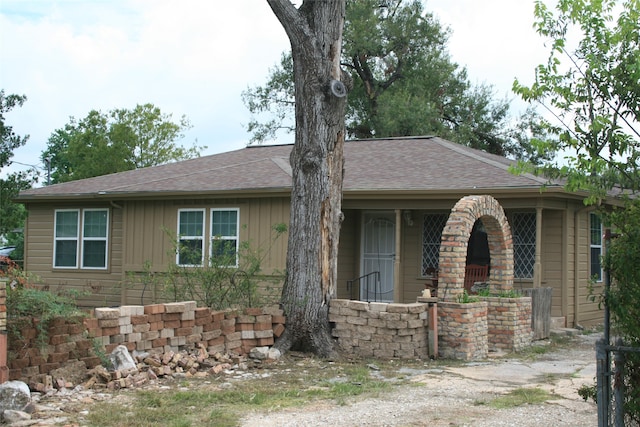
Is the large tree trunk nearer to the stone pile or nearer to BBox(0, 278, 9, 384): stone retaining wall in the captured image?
the stone pile

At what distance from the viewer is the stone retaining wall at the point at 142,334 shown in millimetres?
7762

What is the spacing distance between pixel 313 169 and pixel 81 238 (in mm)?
8973

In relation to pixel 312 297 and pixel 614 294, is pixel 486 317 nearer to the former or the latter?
pixel 312 297

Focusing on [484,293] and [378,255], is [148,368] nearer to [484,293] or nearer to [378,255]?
[484,293]

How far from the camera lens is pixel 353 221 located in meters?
16.4

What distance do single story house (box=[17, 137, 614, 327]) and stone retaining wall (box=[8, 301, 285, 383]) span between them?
318 cm

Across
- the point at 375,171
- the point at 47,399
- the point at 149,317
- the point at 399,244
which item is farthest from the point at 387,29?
the point at 47,399

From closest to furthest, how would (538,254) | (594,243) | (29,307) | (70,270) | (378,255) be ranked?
(29,307) → (538,254) → (594,243) → (378,255) → (70,270)

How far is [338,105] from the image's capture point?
10828mm

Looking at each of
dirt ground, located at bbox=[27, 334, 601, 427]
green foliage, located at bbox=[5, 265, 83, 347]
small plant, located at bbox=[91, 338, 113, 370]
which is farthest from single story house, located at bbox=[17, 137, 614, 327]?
green foliage, located at bbox=[5, 265, 83, 347]

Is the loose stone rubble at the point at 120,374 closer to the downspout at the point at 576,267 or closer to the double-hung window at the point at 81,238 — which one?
the downspout at the point at 576,267

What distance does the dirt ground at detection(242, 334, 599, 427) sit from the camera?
6785mm

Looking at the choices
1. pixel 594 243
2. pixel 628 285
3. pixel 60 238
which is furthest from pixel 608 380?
pixel 60 238

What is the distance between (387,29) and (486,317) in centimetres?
2092
